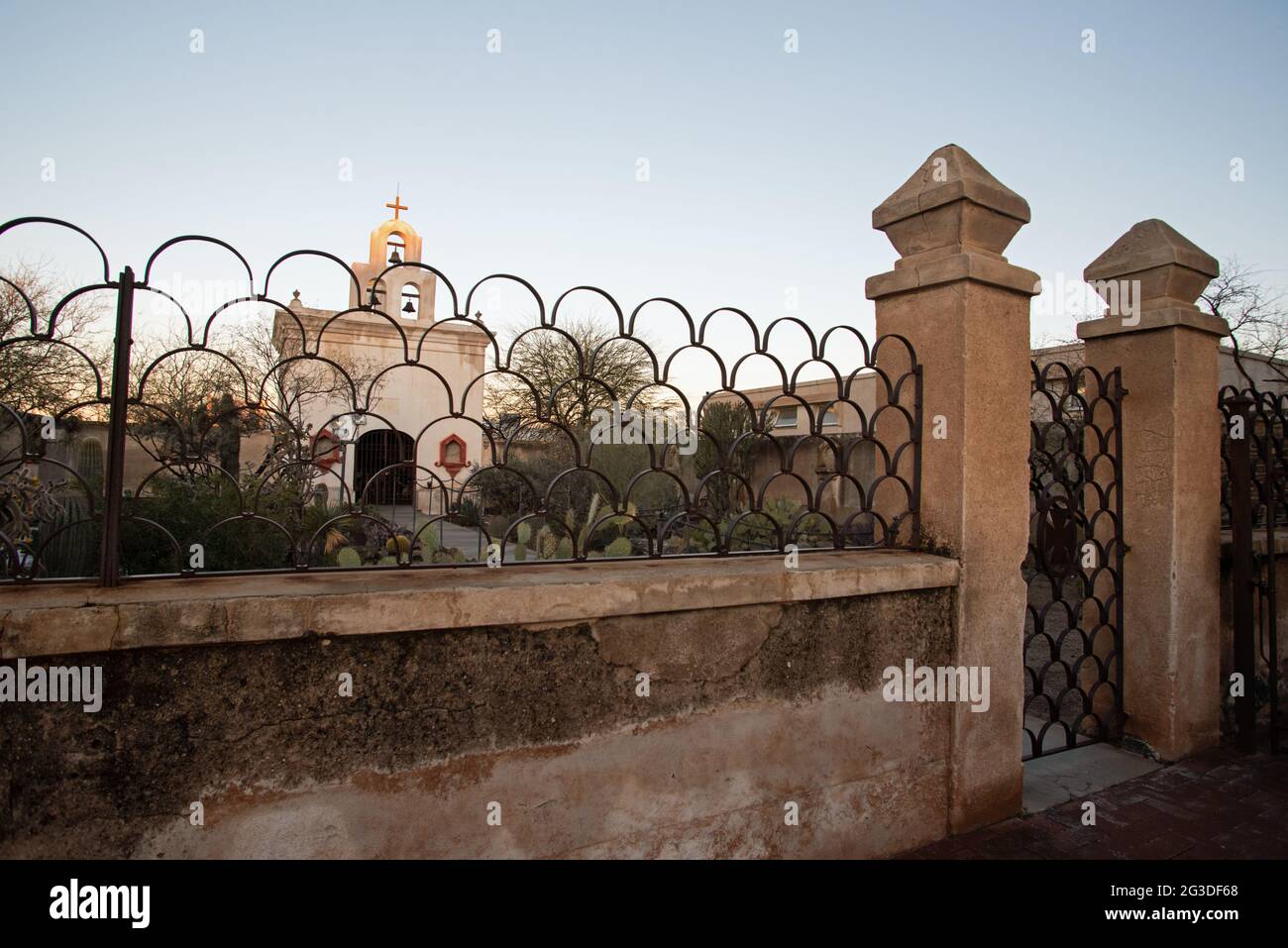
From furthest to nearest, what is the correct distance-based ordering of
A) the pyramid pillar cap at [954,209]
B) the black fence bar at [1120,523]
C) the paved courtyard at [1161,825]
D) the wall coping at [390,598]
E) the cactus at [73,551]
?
the cactus at [73,551] → the black fence bar at [1120,523] → the pyramid pillar cap at [954,209] → the paved courtyard at [1161,825] → the wall coping at [390,598]

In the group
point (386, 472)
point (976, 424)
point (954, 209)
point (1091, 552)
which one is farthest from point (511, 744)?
point (1091, 552)

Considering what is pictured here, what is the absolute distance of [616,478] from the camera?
11797 millimetres

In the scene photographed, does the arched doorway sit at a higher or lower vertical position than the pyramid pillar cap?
lower

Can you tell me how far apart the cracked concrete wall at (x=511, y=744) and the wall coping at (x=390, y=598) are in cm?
6

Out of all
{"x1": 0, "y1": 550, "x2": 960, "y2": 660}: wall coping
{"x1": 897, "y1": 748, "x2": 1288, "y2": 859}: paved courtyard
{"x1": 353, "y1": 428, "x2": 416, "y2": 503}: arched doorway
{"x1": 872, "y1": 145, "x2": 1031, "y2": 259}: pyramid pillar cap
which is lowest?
{"x1": 897, "y1": 748, "x2": 1288, "y2": 859}: paved courtyard

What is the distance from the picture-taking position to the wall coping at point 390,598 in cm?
171

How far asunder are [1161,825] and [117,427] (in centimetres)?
390

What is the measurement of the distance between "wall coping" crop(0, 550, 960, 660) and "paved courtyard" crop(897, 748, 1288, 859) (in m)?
1.10

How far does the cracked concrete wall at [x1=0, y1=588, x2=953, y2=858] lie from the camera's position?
177cm

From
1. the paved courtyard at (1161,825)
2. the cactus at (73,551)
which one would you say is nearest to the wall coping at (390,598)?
the paved courtyard at (1161,825)

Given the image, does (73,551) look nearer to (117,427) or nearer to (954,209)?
(117,427)

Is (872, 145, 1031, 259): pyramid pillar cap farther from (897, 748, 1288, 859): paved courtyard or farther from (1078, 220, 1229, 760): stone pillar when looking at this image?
(897, 748, 1288, 859): paved courtyard

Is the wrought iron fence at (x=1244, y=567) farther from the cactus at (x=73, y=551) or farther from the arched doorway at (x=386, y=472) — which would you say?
the cactus at (x=73, y=551)

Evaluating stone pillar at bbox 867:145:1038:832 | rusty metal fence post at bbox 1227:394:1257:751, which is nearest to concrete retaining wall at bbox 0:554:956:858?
stone pillar at bbox 867:145:1038:832
